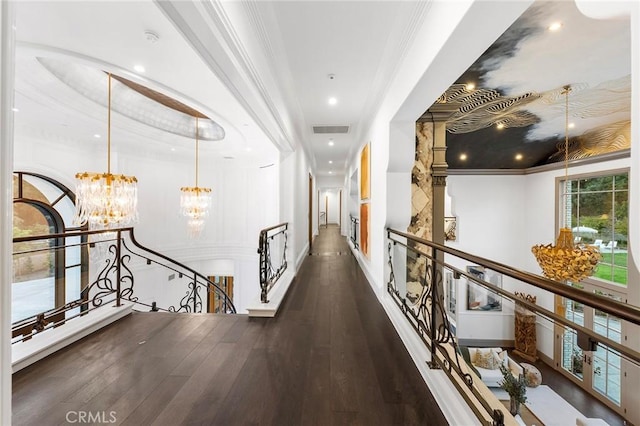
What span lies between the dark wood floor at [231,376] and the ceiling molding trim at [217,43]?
2516 mm

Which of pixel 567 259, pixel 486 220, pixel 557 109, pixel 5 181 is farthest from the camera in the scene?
pixel 486 220

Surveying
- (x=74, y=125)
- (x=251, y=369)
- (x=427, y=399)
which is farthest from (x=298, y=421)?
(x=74, y=125)

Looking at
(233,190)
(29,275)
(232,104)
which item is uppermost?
(232,104)

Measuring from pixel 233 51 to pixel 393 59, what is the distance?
1.77 meters

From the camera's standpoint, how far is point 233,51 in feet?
6.59

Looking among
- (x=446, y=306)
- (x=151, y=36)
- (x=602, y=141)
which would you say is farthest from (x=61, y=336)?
(x=602, y=141)

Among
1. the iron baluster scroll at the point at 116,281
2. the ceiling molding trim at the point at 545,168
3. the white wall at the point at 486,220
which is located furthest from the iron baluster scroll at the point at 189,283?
the ceiling molding trim at the point at 545,168

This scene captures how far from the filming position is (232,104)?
298cm

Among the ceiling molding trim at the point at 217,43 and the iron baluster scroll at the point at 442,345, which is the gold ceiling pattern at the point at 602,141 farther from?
the ceiling molding trim at the point at 217,43

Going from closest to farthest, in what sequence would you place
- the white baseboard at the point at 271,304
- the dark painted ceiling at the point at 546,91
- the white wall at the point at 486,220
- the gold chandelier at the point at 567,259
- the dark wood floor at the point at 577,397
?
the dark painted ceiling at the point at 546,91 → the white baseboard at the point at 271,304 → the gold chandelier at the point at 567,259 → the dark wood floor at the point at 577,397 → the white wall at the point at 486,220

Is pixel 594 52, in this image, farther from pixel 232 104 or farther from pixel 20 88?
pixel 20 88

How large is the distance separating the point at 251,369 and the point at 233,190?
7352mm

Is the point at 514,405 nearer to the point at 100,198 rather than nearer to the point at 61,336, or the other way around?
the point at 61,336

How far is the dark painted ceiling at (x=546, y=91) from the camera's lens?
250cm
